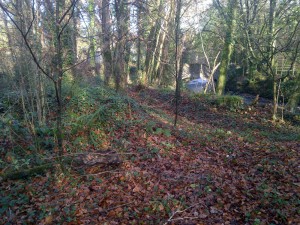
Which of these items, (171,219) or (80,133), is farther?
(80,133)

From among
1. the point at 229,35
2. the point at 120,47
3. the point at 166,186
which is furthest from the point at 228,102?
the point at 166,186

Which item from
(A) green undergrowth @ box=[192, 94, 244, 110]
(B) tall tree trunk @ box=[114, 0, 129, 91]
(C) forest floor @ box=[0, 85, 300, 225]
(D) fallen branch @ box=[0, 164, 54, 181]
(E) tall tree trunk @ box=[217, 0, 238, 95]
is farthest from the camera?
(A) green undergrowth @ box=[192, 94, 244, 110]

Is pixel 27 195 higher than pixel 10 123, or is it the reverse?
pixel 10 123

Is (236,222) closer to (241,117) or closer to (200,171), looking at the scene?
(200,171)

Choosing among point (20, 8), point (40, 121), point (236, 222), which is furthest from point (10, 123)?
point (236, 222)

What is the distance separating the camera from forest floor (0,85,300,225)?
4.12 metres

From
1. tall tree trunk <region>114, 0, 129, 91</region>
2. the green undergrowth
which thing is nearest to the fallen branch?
tall tree trunk <region>114, 0, 129, 91</region>

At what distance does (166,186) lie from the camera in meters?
5.04

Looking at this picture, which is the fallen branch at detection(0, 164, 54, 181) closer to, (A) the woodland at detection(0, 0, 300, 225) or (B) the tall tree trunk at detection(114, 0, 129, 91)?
(A) the woodland at detection(0, 0, 300, 225)

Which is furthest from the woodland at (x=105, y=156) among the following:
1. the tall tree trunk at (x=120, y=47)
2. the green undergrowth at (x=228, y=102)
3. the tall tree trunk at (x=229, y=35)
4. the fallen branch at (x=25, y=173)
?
the green undergrowth at (x=228, y=102)

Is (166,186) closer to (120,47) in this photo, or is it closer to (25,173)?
(25,173)

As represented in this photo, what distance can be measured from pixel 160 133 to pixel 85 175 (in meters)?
3.09

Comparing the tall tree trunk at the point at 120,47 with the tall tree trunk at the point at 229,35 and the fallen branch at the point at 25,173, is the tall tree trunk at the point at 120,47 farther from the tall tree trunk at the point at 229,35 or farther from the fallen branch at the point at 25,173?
the fallen branch at the point at 25,173

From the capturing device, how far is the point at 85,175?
16.9 feet
